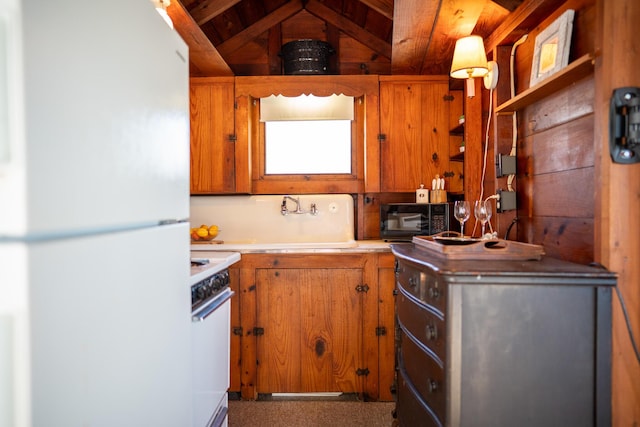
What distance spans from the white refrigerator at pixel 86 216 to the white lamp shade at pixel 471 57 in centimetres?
161

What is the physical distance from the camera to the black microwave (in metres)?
3.02

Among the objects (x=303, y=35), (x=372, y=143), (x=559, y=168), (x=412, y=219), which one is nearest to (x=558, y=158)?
(x=559, y=168)

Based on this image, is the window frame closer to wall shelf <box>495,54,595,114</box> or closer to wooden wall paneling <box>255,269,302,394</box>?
wooden wall paneling <box>255,269,302,394</box>

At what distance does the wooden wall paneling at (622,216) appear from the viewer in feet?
4.55

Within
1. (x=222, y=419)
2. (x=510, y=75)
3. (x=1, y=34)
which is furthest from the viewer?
(x=510, y=75)

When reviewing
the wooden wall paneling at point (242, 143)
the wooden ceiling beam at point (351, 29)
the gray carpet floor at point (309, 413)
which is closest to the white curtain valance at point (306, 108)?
the wooden wall paneling at point (242, 143)

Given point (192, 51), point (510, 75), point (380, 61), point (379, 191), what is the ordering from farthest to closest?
point (380, 61) < point (379, 191) < point (192, 51) < point (510, 75)

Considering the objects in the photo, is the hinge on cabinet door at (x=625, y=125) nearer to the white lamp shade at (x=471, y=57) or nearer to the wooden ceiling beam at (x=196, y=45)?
the white lamp shade at (x=471, y=57)

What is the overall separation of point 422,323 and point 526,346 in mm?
377

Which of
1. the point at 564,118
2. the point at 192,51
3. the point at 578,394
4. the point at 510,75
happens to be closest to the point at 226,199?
the point at 192,51

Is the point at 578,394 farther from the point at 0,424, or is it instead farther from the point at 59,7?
the point at 59,7

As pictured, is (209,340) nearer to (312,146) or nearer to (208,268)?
(208,268)

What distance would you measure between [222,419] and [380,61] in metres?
2.77

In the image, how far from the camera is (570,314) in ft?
4.49
